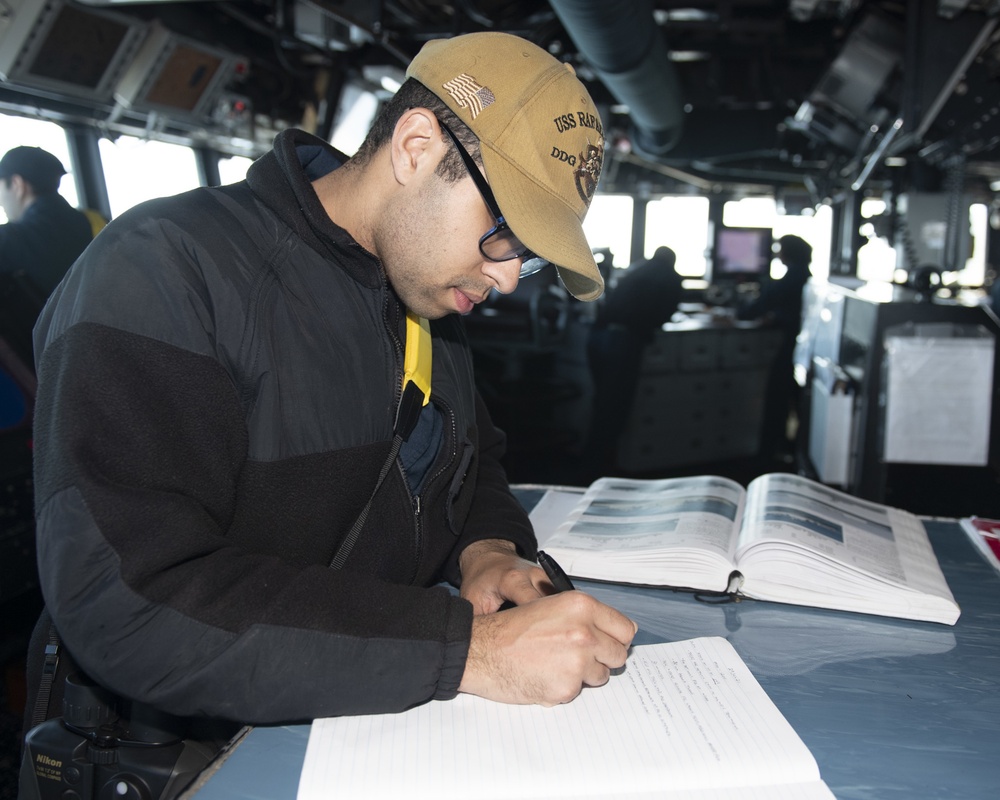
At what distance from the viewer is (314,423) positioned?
0.89m

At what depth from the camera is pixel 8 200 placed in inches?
135

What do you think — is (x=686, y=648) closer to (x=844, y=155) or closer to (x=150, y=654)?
(x=150, y=654)

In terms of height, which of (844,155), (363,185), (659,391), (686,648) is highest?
(844,155)

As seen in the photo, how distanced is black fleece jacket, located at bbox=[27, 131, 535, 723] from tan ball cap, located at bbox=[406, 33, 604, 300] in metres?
0.19

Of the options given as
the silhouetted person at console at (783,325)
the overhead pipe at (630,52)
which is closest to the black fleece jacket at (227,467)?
the overhead pipe at (630,52)

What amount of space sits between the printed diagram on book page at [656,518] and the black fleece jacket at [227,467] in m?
0.37

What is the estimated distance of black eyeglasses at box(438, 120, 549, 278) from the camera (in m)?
0.90

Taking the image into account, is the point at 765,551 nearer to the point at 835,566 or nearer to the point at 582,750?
the point at 835,566

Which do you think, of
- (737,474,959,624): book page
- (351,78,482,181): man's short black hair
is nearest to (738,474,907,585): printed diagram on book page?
(737,474,959,624): book page

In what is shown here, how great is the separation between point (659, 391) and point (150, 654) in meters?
4.38

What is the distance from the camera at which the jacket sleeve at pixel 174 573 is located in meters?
0.69

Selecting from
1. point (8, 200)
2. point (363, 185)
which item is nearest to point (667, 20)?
point (8, 200)

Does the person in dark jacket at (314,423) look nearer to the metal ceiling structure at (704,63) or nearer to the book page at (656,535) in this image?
the book page at (656,535)

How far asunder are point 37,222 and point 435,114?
287 centimetres
